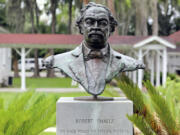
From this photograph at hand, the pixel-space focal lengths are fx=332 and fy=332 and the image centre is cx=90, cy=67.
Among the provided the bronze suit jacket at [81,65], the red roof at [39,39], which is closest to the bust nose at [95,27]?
the bronze suit jacket at [81,65]

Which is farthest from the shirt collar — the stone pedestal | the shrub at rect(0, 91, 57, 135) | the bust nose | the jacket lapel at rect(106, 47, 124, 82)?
the shrub at rect(0, 91, 57, 135)

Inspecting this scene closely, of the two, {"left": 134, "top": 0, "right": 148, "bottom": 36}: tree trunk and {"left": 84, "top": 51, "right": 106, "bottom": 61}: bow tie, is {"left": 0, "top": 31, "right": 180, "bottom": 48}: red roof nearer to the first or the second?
{"left": 134, "top": 0, "right": 148, "bottom": 36}: tree trunk

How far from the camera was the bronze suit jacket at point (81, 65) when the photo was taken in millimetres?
5156

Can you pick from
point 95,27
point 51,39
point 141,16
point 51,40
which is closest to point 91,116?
point 95,27

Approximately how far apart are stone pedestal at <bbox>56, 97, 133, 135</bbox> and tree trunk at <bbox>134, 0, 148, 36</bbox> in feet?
79.6

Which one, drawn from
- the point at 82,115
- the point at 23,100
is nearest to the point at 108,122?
the point at 82,115

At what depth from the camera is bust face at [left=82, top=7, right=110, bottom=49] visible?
491cm

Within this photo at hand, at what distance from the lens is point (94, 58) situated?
5293mm

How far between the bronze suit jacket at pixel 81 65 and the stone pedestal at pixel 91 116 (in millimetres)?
380

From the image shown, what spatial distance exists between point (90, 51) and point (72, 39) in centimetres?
1509

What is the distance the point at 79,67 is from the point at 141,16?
1129 inches

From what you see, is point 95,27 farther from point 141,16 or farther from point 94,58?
point 141,16

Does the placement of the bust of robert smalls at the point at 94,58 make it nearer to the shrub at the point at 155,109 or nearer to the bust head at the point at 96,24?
the bust head at the point at 96,24

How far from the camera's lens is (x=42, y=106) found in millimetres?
5805
